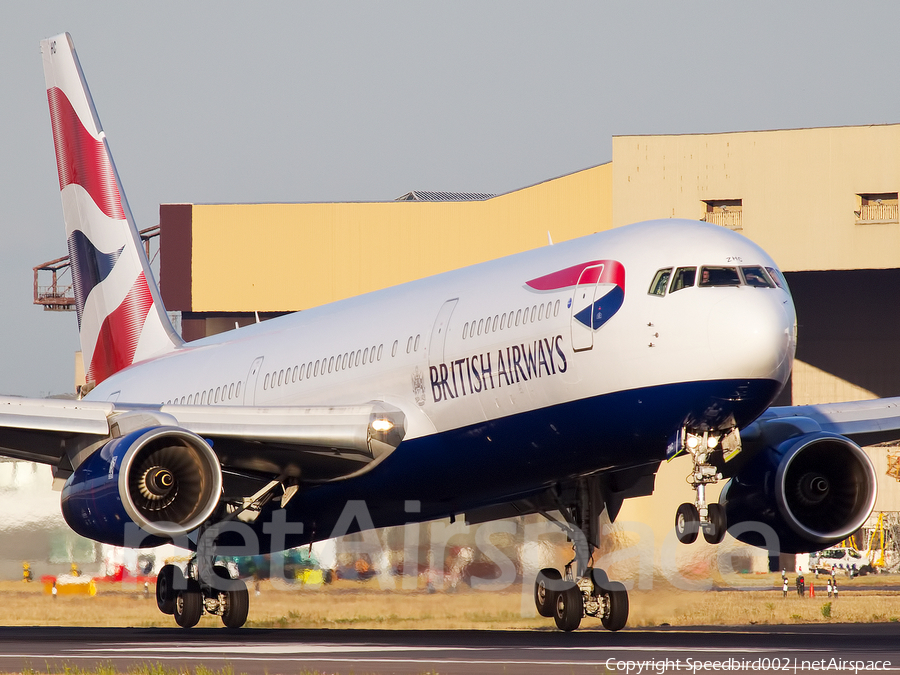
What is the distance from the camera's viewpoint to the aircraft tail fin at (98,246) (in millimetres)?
29156

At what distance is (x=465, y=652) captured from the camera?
16203mm

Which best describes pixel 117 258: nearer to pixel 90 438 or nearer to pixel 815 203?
pixel 90 438

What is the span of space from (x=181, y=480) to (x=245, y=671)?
20.6 ft

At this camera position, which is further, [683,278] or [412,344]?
[412,344]

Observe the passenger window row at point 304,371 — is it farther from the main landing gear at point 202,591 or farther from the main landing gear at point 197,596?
the main landing gear at point 197,596

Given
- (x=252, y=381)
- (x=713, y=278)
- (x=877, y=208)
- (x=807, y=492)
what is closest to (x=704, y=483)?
(x=713, y=278)

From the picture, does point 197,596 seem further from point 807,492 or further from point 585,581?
point 807,492

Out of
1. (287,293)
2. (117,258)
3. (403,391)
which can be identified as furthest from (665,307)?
(287,293)

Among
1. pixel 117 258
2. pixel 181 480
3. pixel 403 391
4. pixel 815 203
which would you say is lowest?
pixel 181 480

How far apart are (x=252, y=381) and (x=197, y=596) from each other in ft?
12.8

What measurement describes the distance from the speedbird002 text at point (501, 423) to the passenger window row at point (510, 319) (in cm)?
3

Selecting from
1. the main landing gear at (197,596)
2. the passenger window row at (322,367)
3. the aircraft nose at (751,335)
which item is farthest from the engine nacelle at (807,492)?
the main landing gear at (197,596)

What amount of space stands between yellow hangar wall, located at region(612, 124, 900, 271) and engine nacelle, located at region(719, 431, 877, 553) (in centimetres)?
2649

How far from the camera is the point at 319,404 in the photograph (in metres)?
22.3
